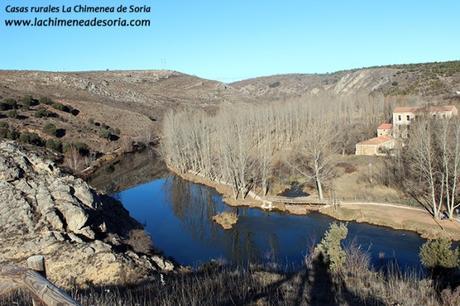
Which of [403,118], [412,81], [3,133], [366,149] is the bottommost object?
[366,149]

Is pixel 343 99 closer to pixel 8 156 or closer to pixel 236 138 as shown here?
pixel 236 138

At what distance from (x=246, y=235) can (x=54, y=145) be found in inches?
1457

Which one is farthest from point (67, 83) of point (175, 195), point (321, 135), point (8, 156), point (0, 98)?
point (8, 156)

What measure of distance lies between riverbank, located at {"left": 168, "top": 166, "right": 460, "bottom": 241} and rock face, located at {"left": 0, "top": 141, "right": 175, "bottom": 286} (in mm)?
15928

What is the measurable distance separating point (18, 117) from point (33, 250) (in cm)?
5773

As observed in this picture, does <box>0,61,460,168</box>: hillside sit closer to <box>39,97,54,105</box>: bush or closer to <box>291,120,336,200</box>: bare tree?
<box>39,97,54,105</box>: bush

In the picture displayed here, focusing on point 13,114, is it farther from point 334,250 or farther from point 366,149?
point 334,250

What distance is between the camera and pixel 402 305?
8.57 m

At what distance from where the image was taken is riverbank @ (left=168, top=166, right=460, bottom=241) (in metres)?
27.7

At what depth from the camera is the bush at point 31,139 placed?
5694 cm

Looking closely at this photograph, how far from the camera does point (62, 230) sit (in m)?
18.0

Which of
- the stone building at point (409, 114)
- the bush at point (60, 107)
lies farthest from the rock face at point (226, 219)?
the bush at point (60, 107)

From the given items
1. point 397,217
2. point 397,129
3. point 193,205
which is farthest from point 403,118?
point 193,205

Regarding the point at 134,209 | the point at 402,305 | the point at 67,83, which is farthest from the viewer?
the point at 67,83
